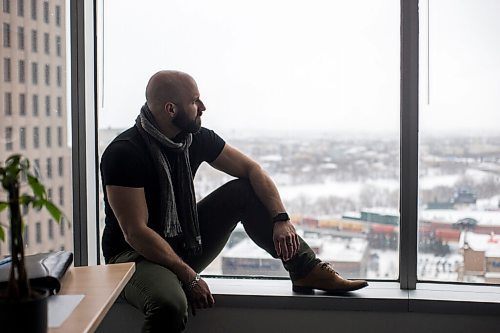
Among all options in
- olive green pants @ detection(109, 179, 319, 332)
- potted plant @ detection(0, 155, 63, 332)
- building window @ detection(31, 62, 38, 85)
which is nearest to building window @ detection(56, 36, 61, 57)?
building window @ detection(31, 62, 38, 85)

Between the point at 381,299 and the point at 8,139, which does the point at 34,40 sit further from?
the point at 381,299

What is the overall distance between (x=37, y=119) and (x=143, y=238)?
2.29 ft

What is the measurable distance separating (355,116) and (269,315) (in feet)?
2.75

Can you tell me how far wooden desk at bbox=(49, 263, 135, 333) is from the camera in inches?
53.7

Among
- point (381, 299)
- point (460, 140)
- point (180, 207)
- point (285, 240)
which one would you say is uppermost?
point (460, 140)

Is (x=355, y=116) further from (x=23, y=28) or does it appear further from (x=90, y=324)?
(x=90, y=324)

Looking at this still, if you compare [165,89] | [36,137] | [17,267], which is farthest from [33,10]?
[17,267]

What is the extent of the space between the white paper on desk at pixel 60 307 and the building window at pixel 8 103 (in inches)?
52.5

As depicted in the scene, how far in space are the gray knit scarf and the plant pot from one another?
56.4 inches

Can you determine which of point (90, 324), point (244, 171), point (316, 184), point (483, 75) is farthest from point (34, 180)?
point (483, 75)

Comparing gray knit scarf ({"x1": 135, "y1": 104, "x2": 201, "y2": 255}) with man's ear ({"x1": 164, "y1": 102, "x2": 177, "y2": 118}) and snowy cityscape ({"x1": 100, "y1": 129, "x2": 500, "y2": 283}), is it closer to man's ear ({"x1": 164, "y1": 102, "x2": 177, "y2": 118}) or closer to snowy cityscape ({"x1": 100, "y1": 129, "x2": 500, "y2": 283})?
man's ear ({"x1": 164, "y1": 102, "x2": 177, "y2": 118})

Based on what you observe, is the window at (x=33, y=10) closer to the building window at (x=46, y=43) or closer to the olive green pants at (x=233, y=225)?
the building window at (x=46, y=43)

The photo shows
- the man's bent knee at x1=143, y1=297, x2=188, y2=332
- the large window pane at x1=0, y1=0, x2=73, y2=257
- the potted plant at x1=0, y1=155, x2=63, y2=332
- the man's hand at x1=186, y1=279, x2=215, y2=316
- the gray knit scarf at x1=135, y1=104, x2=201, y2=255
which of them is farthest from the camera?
the large window pane at x1=0, y1=0, x2=73, y2=257

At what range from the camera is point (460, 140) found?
9.25 feet
